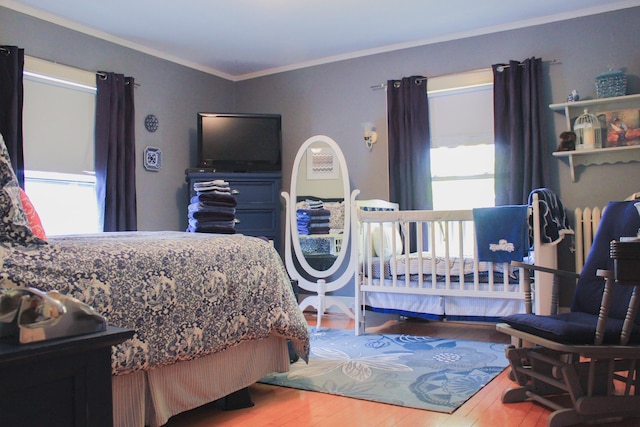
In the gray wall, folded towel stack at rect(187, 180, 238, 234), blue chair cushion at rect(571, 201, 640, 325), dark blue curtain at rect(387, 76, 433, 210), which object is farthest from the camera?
dark blue curtain at rect(387, 76, 433, 210)

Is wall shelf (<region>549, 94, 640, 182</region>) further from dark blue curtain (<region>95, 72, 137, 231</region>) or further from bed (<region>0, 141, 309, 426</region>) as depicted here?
dark blue curtain (<region>95, 72, 137, 231</region>)

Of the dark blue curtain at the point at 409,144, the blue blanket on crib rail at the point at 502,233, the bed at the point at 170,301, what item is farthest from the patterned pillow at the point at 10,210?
the dark blue curtain at the point at 409,144

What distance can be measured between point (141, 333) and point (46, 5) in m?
2.99

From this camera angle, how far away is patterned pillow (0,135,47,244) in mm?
1212

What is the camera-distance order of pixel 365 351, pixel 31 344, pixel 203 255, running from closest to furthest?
pixel 31 344
pixel 203 255
pixel 365 351

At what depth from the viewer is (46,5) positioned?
367cm

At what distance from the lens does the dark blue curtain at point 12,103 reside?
3.49 meters

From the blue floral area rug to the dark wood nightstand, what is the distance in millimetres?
1559

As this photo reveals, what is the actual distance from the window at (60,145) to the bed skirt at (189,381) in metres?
2.32

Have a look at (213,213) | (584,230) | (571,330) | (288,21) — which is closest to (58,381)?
(571,330)

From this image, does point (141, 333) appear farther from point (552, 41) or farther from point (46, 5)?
point (552, 41)

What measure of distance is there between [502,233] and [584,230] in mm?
1006

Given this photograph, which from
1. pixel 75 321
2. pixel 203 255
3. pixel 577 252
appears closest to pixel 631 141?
pixel 577 252

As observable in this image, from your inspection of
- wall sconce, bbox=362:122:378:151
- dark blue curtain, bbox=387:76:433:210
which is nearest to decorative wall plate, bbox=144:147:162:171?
wall sconce, bbox=362:122:378:151
